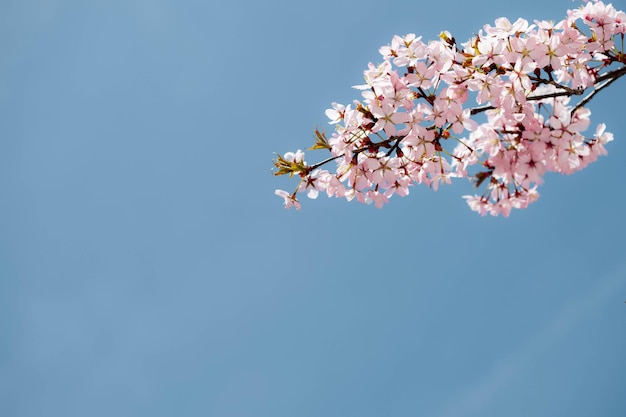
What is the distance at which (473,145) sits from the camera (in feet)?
15.6

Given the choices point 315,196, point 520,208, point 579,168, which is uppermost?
point 315,196

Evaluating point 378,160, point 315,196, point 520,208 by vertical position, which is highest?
point 315,196

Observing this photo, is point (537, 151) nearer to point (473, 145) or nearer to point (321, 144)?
point (473, 145)

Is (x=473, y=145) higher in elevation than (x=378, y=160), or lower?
lower

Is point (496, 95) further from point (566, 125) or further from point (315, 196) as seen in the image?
point (315, 196)

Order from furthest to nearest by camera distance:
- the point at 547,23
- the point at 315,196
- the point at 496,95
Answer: the point at 315,196 < the point at 547,23 < the point at 496,95

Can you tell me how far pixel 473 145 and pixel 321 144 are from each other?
1.53m

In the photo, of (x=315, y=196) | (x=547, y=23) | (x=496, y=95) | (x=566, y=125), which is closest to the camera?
(x=566, y=125)

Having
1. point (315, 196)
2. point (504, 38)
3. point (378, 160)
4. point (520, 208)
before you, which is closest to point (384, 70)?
point (378, 160)

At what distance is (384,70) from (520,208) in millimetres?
2058

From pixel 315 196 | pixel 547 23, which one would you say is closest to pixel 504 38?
pixel 547 23

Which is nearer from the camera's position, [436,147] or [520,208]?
[436,147]

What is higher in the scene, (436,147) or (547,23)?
(547,23)

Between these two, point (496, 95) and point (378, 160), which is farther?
point (378, 160)
